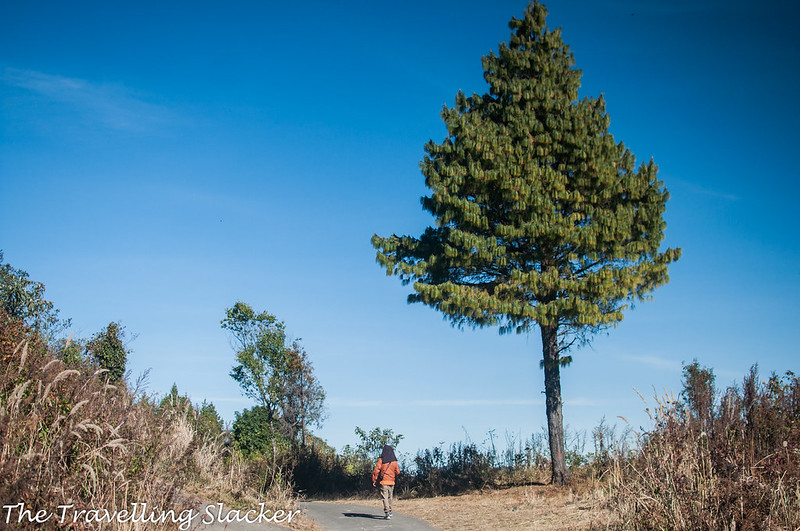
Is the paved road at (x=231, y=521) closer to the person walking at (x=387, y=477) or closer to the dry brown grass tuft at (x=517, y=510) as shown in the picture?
the person walking at (x=387, y=477)

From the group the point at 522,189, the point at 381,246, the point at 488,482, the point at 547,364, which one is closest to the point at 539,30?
the point at 522,189

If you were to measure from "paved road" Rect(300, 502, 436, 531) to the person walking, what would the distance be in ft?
0.92

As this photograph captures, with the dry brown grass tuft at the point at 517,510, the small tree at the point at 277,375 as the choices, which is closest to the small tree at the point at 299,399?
the small tree at the point at 277,375

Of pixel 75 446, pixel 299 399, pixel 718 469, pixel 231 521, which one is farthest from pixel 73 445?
pixel 299 399

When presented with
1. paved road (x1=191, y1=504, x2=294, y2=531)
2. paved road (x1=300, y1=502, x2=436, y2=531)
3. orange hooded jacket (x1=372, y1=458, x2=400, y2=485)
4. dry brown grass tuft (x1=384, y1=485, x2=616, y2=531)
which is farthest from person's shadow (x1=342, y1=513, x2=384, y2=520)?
paved road (x1=191, y1=504, x2=294, y2=531)

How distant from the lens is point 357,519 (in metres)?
12.5

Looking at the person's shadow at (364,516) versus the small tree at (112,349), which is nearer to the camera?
the person's shadow at (364,516)

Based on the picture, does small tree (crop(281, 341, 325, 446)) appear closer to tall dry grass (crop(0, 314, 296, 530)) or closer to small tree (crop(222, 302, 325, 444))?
small tree (crop(222, 302, 325, 444))

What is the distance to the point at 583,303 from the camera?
15.3 m

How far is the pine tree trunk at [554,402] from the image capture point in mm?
15930

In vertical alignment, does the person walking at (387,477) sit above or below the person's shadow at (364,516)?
above

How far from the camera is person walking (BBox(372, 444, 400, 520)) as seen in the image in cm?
1292

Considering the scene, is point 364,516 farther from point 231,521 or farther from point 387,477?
point 231,521

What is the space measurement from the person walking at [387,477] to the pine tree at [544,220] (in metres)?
4.43
